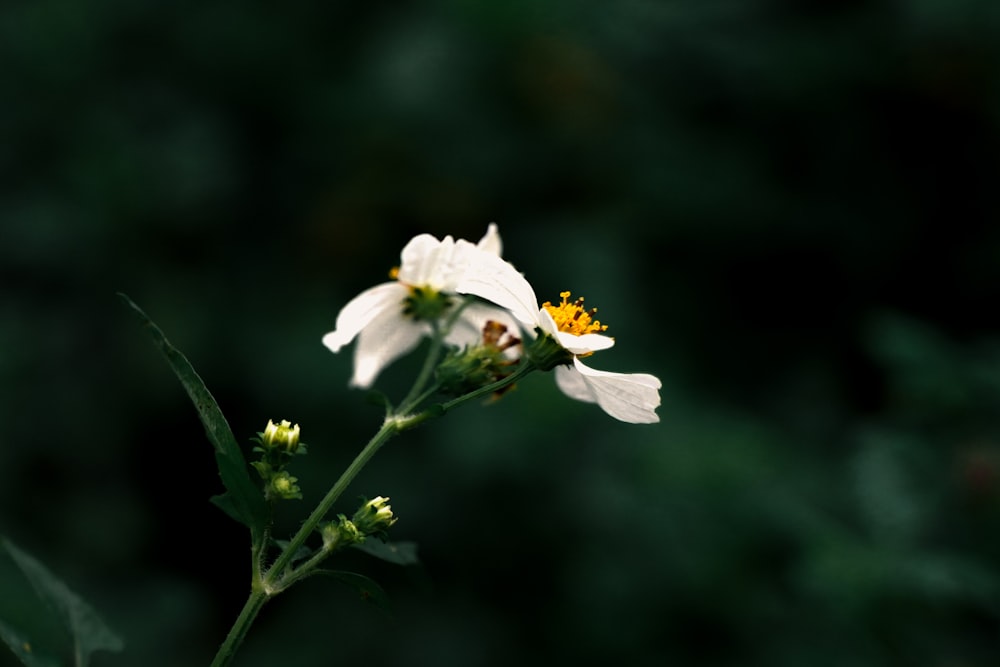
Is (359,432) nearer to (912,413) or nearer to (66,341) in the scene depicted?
(66,341)

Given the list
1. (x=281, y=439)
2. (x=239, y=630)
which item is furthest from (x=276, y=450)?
(x=239, y=630)

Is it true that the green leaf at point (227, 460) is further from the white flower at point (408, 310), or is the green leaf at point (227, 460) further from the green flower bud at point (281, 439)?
the white flower at point (408, 310)

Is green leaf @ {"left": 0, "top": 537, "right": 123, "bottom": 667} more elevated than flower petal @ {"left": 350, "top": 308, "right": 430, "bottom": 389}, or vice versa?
flower petal @ {"left": 350, "top": 308, "right": 430, "bottom": 389}

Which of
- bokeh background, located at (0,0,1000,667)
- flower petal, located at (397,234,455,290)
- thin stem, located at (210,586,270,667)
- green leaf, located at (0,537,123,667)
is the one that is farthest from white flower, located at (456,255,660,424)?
bokeh background, located at (0,0,1000,667)

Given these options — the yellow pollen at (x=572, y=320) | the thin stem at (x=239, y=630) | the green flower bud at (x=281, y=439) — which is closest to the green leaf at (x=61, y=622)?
the thin stem at (x=239, y=630)

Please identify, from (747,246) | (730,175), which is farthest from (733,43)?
(747,246)

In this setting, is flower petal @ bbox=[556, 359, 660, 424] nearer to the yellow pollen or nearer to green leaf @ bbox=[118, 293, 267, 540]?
the yellow pollen
